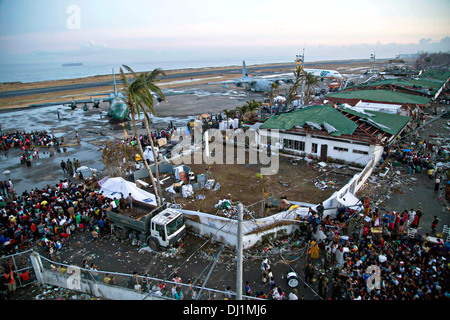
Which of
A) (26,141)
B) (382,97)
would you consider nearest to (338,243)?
(382,97)

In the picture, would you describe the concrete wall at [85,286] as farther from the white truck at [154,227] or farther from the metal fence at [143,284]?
the white truck at [154,227]

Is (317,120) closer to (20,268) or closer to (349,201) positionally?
(349,201)

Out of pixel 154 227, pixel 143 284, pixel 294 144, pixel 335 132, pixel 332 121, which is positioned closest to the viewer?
pixel 143 284

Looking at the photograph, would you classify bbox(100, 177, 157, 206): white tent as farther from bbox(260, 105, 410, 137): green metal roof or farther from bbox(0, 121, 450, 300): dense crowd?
bbox(260, 105, 410, 137): green metal roof

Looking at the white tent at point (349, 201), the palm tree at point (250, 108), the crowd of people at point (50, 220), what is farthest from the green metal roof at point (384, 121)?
the crowd of people at point (50, 220)
